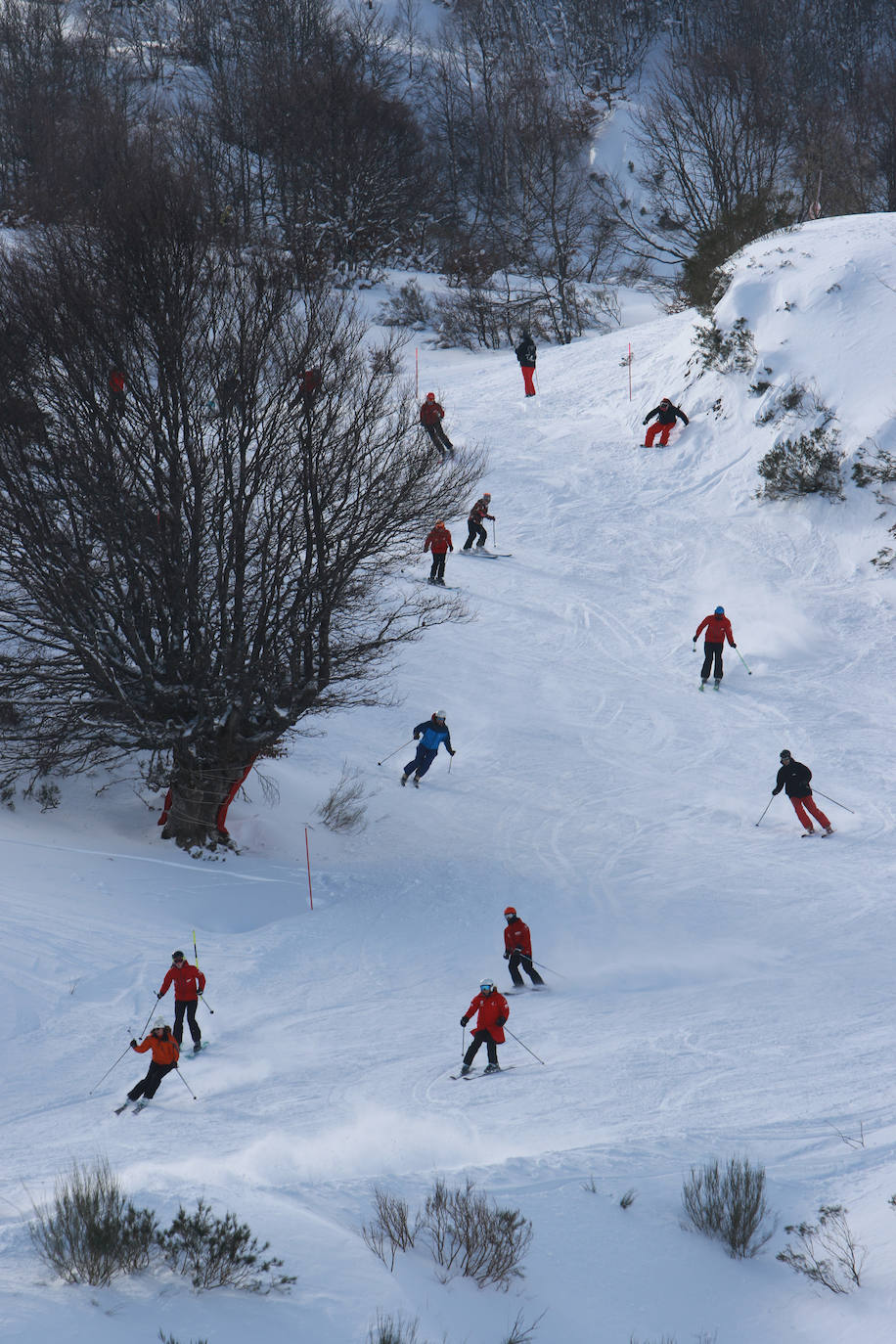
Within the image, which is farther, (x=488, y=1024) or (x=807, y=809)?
(x=807, y=809)

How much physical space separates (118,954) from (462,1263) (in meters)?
6.15

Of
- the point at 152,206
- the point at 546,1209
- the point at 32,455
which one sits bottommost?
the point at 546,1209

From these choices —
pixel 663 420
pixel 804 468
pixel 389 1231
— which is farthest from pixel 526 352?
pixel 389 1231

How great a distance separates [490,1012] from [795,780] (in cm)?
613

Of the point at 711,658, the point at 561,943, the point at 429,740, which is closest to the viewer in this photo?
the point at 561,943

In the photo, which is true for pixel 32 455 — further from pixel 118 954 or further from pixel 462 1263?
pixel 462 1263

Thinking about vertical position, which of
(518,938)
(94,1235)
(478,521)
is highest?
(478,521)

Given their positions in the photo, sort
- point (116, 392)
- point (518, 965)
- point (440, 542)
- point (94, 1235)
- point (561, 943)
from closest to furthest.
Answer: point (94, 1235), point (518, 965), point (116, 392), point (561, 943), point (440, 542)

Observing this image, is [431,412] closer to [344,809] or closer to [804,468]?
[804,468]

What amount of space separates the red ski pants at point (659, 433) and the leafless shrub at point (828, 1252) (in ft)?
67.9

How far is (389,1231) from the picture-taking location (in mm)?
6363

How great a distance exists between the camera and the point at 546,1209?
23.0ft

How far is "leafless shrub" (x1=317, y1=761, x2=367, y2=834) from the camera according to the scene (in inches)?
594

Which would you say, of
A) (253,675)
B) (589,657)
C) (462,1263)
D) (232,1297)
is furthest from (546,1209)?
(589,657)
